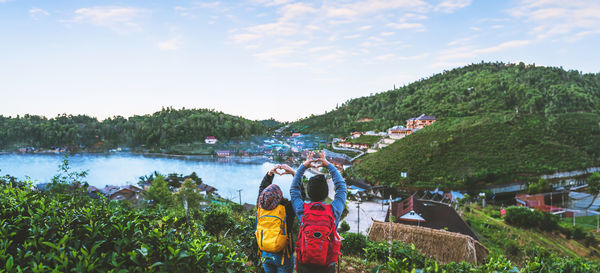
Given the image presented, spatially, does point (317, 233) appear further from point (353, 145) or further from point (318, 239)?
point (353, 145)

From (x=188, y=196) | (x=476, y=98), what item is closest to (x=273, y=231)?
(x=188, y=196)

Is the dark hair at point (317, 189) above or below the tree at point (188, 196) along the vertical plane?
above

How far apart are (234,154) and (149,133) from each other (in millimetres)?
17600

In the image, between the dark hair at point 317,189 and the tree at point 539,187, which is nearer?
the dark hair at point 317,189

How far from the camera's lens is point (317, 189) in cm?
148

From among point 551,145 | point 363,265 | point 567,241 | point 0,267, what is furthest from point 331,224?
point 551,145

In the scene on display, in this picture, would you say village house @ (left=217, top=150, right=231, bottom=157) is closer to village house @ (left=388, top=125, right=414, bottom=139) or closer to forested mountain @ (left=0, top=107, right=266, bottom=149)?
forested mountain @ (left=0, top=107, right=266, bottom=149)

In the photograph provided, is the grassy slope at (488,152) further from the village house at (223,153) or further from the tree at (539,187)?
the village house at (223,153)

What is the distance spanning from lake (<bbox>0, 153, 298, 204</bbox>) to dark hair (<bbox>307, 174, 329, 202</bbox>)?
68.5ft

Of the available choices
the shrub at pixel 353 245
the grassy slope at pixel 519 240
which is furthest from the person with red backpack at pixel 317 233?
the grassy slope at pixel 519 240

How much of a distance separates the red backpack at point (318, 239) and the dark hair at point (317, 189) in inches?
2.3

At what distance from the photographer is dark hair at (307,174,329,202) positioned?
1.48 meters

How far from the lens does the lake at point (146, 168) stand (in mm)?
26853

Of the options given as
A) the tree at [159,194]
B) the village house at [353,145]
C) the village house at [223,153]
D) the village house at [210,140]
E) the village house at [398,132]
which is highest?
the village house at [398,132]
